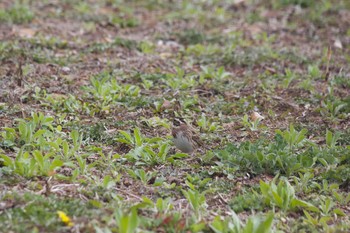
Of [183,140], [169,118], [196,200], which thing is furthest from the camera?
[169,118]

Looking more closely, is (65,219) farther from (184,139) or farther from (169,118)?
(169,118)

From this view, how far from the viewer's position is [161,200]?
356cm

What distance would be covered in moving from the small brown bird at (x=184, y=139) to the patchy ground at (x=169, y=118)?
0.07 metres

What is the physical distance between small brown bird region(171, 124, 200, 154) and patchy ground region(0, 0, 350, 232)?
68mm

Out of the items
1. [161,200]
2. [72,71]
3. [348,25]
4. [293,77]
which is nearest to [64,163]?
[161,200]

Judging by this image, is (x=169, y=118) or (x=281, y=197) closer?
(x=281, y=197)

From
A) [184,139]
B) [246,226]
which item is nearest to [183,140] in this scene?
[184,139]

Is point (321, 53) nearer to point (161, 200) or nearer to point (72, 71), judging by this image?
point (72, 71)

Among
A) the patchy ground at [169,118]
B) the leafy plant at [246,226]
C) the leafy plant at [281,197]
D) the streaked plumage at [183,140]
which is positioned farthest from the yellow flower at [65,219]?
the streaked plumage at [183,140]

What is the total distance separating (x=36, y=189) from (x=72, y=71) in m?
2.69

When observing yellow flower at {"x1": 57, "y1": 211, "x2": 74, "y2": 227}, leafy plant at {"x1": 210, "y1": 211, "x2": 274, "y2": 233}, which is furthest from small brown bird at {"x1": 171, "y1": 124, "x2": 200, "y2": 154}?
yellow flower at {"x1": 57, "y1": 211, "x2": 74, "y2": 227}

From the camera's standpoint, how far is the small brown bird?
450 centimetres

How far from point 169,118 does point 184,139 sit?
0.74 m

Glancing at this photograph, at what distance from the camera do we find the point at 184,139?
4.51 m
